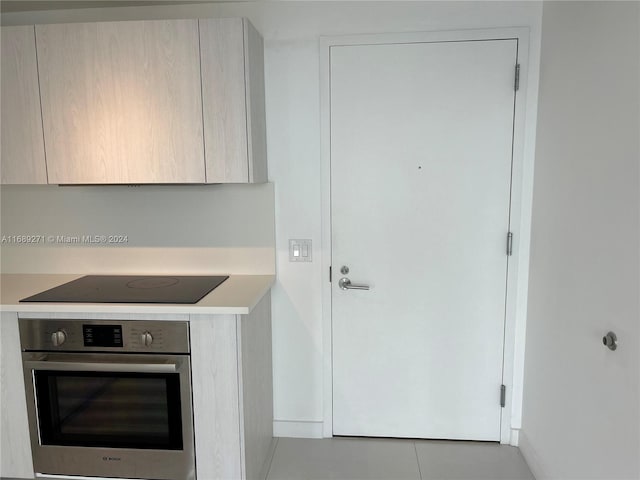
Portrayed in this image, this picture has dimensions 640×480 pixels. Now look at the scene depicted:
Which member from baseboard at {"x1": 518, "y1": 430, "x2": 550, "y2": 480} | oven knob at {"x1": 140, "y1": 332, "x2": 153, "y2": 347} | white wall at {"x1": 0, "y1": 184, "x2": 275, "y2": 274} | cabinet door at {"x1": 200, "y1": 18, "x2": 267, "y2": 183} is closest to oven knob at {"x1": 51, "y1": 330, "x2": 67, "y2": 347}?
oven knob at {"x1": 140, "y1": 332, "x2": 153, "y2": 347}

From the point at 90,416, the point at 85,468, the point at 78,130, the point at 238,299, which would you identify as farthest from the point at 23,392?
the point at 78,130

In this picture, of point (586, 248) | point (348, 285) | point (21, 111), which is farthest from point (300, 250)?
point (21, 111)

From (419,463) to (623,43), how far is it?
6.58 feet

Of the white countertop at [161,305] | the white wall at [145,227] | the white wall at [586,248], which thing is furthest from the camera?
the white wall at [145,227]

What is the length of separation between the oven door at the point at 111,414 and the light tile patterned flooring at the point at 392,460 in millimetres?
599

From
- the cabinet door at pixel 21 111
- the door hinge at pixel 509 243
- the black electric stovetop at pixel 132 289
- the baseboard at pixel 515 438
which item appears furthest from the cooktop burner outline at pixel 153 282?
the baseboard at pixel 515 438

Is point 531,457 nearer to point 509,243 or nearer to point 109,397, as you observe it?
point 509,243

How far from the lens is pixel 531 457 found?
2.30 m

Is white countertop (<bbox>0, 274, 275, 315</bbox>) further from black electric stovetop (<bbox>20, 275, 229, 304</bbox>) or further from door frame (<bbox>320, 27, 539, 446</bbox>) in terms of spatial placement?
door frame (<bbox>320, 27, 539, 446</bbox>)

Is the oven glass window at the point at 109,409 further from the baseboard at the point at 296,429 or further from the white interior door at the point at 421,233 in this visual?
the white interior door at the point at 421,233

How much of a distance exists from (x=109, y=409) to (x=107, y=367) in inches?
8.7

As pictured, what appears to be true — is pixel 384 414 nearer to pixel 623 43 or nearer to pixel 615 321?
pixel 615 321

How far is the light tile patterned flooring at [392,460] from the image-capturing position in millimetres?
2271

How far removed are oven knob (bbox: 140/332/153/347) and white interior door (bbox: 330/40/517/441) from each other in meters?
0.94
